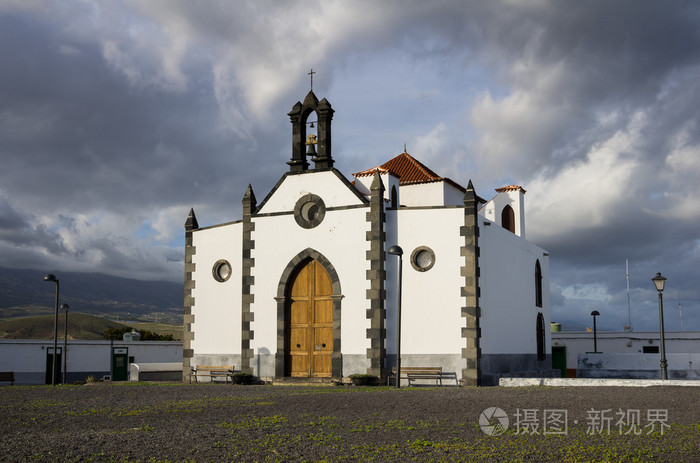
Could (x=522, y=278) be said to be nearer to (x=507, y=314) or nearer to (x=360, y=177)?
(x=507, y=314)

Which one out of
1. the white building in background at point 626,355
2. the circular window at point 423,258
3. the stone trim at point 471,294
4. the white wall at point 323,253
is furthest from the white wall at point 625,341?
the white wall at point 323,253

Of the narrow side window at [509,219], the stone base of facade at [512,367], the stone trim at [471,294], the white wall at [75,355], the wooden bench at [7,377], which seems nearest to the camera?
the stone trim at [471,294]

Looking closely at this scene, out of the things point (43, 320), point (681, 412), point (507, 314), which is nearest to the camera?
point (681, 412)

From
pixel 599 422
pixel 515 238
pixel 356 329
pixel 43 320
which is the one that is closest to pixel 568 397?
pixel 599 422

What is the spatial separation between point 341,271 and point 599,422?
1413 cm

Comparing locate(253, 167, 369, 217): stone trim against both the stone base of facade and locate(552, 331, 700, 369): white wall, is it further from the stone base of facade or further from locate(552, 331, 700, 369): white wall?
locate(552, 331, 700, 369): white wall

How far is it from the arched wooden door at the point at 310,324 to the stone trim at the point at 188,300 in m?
4.70

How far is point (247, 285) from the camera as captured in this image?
27.3 metres

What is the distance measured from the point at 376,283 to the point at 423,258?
1871 mm

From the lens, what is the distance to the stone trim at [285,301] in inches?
994

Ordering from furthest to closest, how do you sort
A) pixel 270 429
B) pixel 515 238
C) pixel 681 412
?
1. pixel 515 238
2. pixel 681 412
3. pixel 270 429

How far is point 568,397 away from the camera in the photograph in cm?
1641

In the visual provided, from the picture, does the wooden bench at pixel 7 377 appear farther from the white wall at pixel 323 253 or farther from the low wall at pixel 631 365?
the low wall at pixel 631 365

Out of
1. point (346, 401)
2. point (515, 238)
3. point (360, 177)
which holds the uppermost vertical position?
point (360, 177)
